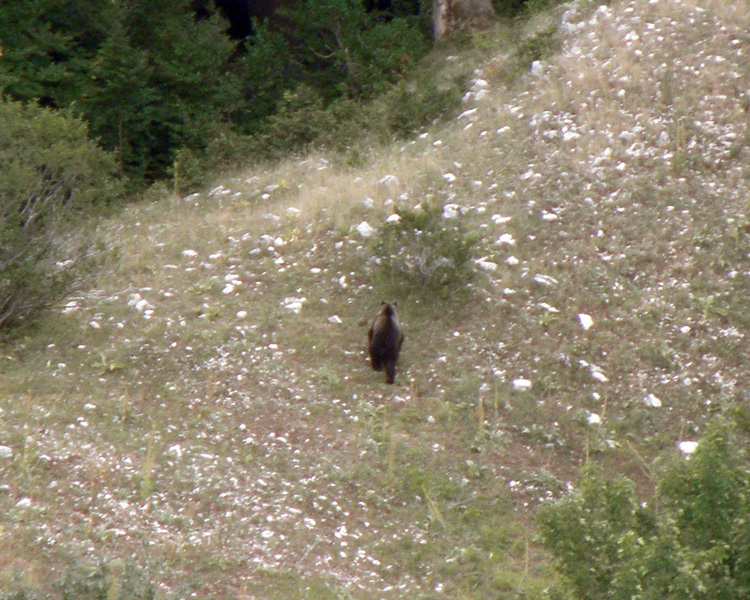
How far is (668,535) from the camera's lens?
4.44 meters

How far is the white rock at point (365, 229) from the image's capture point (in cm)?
1084

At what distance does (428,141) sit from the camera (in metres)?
13.3

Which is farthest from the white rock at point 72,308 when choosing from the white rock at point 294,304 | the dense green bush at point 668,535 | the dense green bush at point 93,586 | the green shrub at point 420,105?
the green shrub at point 420,105

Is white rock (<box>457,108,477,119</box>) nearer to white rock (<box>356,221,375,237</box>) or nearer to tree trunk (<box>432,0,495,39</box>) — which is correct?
white rock (<box>356,221,375,237</box>)

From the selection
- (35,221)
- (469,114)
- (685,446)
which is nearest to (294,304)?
(35,221)

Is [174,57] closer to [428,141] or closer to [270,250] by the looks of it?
[428,141]

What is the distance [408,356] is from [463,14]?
10.7 m

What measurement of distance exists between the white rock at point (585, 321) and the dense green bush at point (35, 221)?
5.20 metres

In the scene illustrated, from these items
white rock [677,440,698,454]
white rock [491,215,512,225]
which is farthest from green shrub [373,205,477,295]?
white rock [677,440,698,454]

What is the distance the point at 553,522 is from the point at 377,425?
129 inches

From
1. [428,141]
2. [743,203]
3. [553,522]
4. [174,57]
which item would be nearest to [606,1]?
[428,141]

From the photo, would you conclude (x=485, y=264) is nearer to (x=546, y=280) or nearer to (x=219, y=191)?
(x=546, y=280)

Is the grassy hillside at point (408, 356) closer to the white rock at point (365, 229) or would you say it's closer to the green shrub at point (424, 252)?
the white rock at point (365, 229)

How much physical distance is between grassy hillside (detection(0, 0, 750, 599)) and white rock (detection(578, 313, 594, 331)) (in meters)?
0.03
